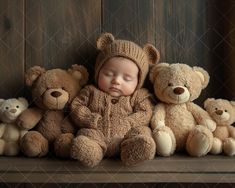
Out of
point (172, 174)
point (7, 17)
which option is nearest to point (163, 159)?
point (172, 174)

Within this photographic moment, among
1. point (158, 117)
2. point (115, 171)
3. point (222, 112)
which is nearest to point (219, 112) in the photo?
point (222, 112)

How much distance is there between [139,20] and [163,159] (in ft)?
1.07

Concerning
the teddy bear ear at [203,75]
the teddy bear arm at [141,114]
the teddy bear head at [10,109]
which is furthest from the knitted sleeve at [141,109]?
the teddy bear head at [10,109]

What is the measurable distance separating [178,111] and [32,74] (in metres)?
0.30

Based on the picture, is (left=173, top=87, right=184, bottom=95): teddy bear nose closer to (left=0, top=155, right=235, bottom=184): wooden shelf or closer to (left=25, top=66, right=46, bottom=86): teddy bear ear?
(left=0, top=155, right=235, bottom=184): wooden shelf

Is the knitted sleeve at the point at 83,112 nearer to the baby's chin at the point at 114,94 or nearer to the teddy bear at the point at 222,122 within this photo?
the baby's chin at the point at 114,94

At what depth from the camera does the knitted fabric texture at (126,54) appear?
80 cm

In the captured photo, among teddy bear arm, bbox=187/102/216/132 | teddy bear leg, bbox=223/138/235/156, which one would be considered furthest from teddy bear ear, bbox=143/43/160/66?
teddy bear leg, bbox=223/138/235/156

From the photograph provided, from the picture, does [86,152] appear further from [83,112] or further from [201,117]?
[201,117]

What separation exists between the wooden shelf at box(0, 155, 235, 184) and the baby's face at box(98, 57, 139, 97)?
0.48 ft

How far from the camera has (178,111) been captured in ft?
2.64

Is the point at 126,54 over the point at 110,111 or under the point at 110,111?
over

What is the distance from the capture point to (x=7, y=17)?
0.88 metres

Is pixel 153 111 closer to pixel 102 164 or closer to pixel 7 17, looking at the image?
pixel 102 164
